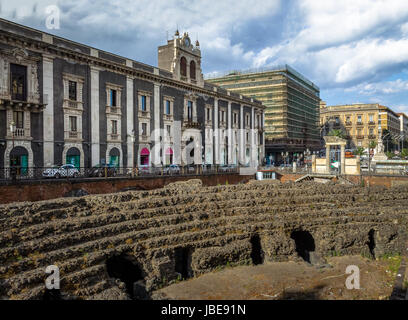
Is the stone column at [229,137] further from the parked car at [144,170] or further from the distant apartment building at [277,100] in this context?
the distant apartment building at [277,100]

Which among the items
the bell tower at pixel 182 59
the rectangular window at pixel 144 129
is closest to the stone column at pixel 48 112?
the rectangular window at pixel 144 129

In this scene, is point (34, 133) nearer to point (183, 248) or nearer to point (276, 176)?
point (183, 248)

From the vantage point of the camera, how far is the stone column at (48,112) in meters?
26.2

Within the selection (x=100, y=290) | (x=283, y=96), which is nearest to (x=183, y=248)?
(x=100, y=290)

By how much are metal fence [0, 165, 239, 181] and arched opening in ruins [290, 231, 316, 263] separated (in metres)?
14.6

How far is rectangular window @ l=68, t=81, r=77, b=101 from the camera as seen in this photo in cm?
2830

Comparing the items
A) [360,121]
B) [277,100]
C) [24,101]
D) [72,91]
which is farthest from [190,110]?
[360,121]

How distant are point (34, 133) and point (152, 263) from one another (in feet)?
64.0

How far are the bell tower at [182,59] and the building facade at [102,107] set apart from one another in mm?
120

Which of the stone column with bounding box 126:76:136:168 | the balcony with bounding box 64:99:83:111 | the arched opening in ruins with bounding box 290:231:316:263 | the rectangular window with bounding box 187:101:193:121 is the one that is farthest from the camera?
the rectangular window with bounding box 187:101:193:121

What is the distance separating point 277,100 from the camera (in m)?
66.9

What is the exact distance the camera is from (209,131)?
4531cm

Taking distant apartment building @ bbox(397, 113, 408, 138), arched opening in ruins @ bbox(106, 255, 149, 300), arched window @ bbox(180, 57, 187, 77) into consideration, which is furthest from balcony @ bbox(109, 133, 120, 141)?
distant apartment building @ bbox(397, 113, 408, 138)

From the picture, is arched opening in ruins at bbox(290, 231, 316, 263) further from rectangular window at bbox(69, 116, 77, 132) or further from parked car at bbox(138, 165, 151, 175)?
rectangular window at bbox(69, 116, 77, 132)
